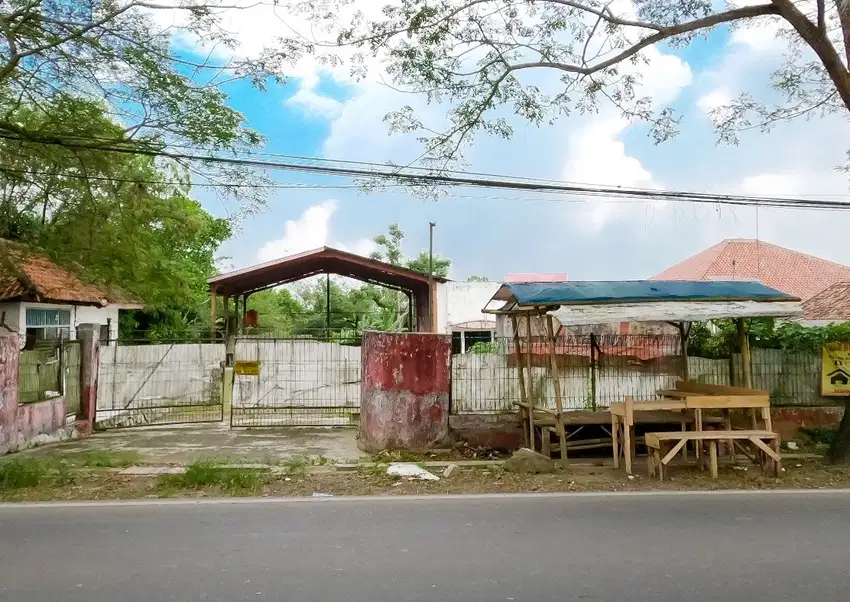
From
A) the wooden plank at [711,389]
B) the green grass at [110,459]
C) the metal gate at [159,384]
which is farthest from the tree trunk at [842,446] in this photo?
the metal gate at [159,384]

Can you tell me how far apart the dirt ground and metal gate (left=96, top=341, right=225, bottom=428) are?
464 cm

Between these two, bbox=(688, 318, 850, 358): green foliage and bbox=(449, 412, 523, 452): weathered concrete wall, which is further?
bbox=(688, 318, 850, 358): green foliage

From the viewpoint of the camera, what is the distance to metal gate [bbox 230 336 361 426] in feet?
45.1

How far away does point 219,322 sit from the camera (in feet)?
107

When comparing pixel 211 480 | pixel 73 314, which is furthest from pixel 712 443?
pixel 73 314

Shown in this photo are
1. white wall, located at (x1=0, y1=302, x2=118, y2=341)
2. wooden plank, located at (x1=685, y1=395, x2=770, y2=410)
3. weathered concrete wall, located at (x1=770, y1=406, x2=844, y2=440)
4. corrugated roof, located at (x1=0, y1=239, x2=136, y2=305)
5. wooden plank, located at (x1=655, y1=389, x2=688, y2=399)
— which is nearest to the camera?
wooden plank, located at (x1=685, y1=395, x2=770, y2=410)

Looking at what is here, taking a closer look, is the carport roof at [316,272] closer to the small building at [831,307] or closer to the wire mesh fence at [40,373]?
the wire mesh fence at [40,373]

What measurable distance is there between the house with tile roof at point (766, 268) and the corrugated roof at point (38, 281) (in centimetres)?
2675

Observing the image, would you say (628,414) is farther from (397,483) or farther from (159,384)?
(159,384)

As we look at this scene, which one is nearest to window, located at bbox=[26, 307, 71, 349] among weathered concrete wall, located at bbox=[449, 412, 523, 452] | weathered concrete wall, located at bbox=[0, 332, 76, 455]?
weathered concrete wall, located at bbox=[0, 332, 76, 455]

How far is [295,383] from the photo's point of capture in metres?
13.8

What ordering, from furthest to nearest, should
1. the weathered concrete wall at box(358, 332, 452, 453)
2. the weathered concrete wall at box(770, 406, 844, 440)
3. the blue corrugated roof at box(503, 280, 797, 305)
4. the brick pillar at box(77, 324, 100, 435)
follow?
the brick pillar at box(77, 324, 100, 435), the weathered concrete wall at box(770, 406, 844, 440), the weathered concrete wall at box(358, 332, 452, 453), the blue corrugated roof at box(503, 280, 797, 305)

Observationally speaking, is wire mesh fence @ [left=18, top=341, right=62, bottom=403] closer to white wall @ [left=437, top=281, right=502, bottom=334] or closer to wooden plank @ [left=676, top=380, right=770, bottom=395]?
wooden plank @ [left=676, top=380, right=770, bottom=395]

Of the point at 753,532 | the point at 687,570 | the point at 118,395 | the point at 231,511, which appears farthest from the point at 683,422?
the point at 118,395
